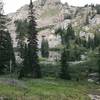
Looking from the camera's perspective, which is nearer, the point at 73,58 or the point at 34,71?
the point at 34,71

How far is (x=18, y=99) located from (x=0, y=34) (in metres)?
49.1

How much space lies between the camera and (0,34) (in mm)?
77062

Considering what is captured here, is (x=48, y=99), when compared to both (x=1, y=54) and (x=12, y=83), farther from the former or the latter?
(x=1, y=54)

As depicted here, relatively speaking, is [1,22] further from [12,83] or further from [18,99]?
[18,99]

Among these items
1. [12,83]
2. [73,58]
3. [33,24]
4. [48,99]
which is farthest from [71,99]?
[73,58]

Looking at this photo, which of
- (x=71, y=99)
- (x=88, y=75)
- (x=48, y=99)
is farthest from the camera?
(x=88, y=75)

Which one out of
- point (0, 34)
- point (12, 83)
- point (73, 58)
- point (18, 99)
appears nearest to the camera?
point (18, 99)

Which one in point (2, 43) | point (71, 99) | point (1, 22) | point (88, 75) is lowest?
point (88, 75)

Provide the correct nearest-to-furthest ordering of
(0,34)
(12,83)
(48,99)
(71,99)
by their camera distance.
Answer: (48,99) < (71,99) < (12,83) < (0,34)

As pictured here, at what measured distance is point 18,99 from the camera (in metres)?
29.6

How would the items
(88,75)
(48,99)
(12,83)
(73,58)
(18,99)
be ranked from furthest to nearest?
(73,58) < (88,75) < (12,83) < (48,99) < (18,99)

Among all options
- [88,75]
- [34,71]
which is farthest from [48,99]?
[88,75]

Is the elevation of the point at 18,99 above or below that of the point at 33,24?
below

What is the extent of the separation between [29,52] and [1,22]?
1045 centimetres
